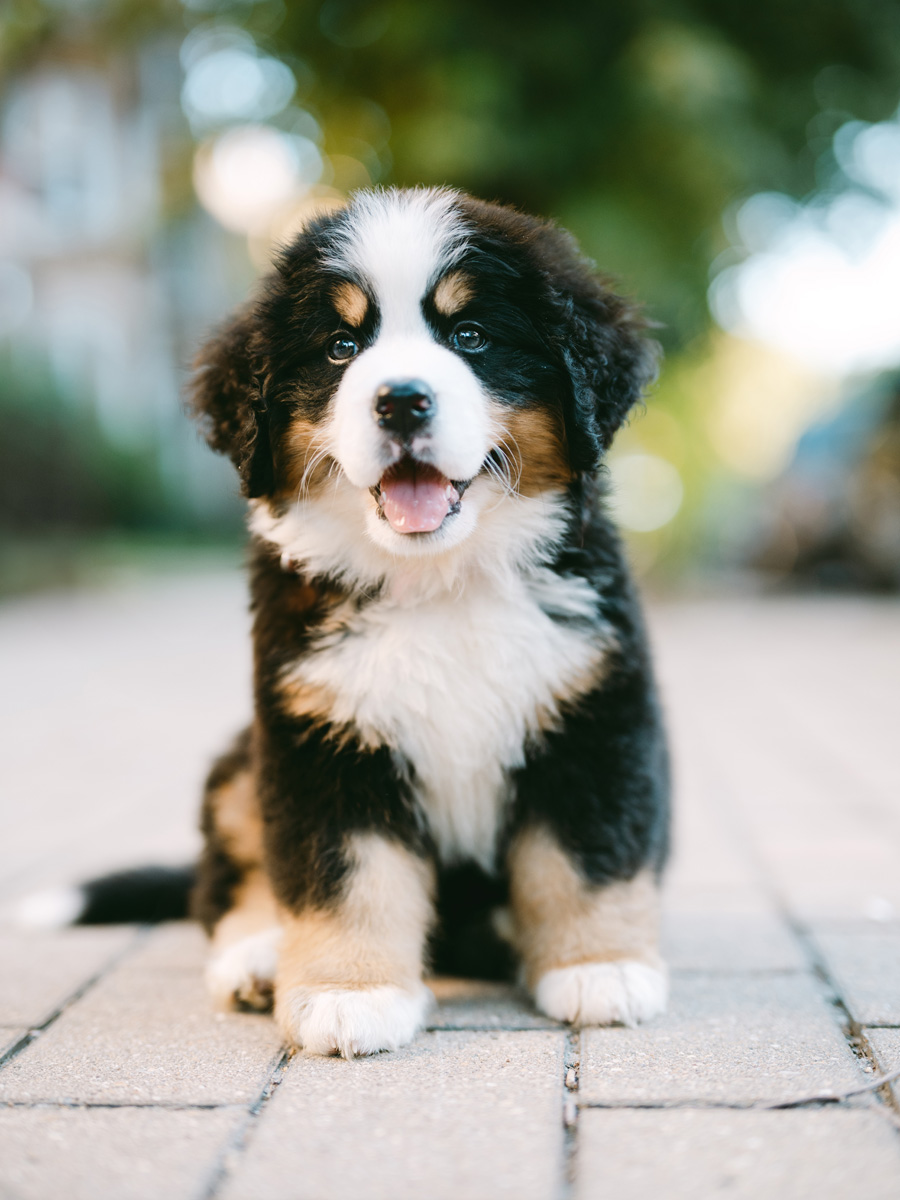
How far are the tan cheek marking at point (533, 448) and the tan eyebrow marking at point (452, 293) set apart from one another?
20 cm

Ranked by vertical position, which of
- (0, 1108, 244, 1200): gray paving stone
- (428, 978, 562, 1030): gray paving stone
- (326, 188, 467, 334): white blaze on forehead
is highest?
(326, 188, 467, 334): white blaze on forehead

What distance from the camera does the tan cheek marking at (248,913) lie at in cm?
245

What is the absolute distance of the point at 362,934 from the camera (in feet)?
6.98

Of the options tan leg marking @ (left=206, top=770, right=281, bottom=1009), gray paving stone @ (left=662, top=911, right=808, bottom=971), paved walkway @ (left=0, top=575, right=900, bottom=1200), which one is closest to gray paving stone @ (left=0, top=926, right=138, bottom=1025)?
paved walkway @ (left=0, top=575, right=900, bottom=1200)

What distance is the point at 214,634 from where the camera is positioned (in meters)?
9.57

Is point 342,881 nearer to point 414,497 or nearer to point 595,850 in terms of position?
point 595,850

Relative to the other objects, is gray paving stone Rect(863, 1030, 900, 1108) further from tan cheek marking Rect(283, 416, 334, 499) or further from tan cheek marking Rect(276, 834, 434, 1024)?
tan cheek marking Rect(283, 416, 334, 499)

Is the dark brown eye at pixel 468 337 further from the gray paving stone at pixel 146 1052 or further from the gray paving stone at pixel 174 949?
the gray paving stone at pixel 174 949

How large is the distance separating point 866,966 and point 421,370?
5.00 ft

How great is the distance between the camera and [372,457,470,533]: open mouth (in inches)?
85.3

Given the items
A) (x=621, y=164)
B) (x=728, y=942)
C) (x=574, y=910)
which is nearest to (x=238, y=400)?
Answer: (x=574, y=910)

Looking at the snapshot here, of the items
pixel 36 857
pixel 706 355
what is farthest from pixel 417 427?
pixel 706 355

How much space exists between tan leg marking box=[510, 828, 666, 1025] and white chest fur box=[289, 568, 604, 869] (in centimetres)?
10

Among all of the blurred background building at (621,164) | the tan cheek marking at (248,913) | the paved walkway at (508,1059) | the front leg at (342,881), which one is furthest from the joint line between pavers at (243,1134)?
the blurred background building at (621,164)
